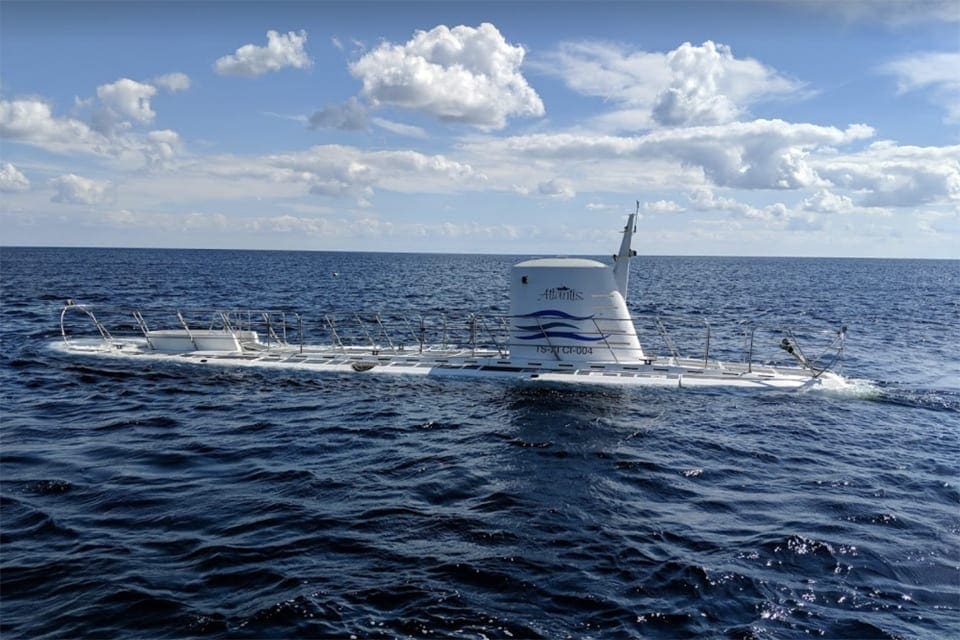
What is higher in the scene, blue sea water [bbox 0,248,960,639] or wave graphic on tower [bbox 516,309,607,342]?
wave graphic on tower [bbox 516,309,607,342]

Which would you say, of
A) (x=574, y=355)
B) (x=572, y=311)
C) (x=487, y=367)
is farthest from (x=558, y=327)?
(x=487, y=367)

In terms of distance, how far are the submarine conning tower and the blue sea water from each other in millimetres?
2339

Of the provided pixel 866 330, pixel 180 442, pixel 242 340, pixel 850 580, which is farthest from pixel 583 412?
pixel 866 330

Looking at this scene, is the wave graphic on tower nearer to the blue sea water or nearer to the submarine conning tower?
the submarine conning tower

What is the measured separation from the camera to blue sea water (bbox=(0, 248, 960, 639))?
9227mm

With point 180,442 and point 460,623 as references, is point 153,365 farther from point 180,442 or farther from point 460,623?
point 460,623

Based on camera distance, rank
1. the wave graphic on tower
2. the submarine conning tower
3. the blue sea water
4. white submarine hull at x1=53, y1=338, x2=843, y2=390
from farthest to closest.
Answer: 1. the wave graphic on tower
2. the submarine conning tower
3. white submarine hull at x1=53, y1=338, x2=843, y2=390
4. the blue sea water

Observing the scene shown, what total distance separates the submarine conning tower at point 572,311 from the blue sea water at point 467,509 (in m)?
2.34

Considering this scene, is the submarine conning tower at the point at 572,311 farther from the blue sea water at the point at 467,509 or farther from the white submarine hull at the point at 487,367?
the blue sea water at the point at 467,509

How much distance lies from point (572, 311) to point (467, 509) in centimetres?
1150

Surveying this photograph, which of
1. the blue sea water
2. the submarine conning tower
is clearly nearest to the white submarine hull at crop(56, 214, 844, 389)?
the submarine conning tower

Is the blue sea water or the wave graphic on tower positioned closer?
the blue sea water

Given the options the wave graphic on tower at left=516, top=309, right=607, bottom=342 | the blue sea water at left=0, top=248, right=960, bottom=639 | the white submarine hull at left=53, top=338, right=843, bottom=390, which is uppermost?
the wave graphic on tower at left=516, top=309, right=607, bottom=342

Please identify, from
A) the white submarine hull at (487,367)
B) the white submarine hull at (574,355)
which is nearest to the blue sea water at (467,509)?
the white submarine hull at (487,367)
